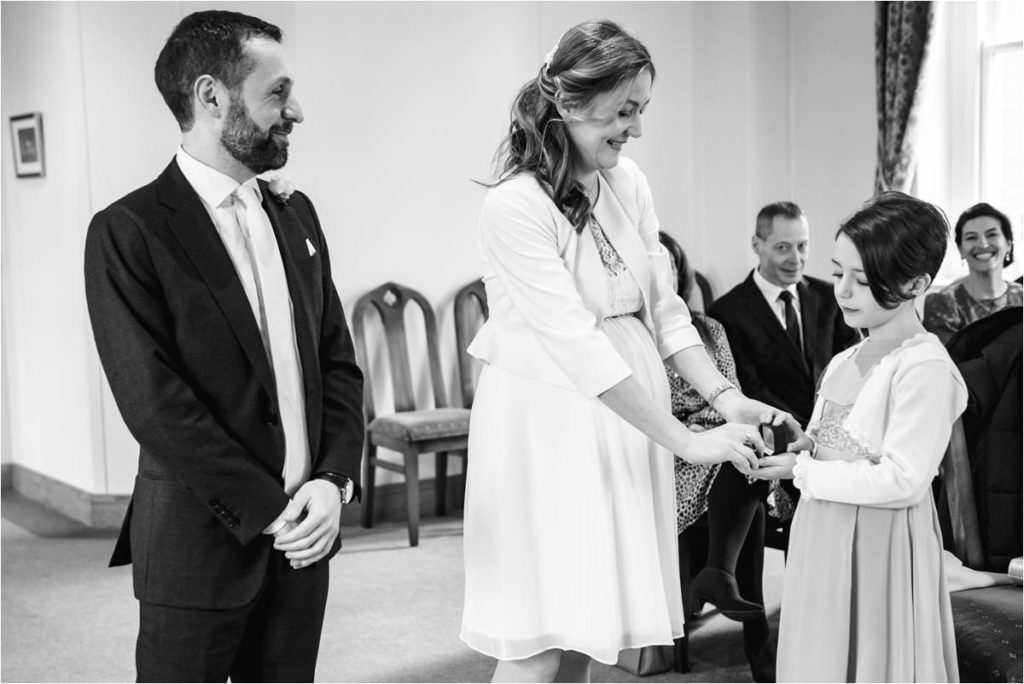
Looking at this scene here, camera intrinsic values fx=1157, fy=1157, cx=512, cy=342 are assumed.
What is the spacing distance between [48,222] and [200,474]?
4.42 metres

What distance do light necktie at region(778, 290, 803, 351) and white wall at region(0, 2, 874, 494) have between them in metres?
1.97

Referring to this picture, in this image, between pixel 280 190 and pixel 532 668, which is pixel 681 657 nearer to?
pixel 532 668

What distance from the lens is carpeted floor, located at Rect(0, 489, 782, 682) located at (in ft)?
11.7

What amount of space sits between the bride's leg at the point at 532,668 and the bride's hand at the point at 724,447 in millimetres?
455

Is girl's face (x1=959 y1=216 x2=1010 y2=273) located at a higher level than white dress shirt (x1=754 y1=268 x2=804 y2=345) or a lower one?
higher

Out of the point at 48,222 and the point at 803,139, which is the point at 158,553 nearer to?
the point at 48,222

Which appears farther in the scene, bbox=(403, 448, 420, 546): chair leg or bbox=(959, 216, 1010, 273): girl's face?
bbox=(403, 448, 420, 546): chair leg

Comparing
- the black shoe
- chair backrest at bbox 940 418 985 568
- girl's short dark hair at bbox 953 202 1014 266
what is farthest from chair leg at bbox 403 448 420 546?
chair backrest at bbox 940 418 985 568

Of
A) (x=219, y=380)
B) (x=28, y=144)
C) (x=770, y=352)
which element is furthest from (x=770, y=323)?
(x=28, y=144)

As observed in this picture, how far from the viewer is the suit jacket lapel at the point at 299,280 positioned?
1.83 meters

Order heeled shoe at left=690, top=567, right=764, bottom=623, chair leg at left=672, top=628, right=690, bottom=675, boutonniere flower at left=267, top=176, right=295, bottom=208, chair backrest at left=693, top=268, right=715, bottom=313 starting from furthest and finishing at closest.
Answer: chair backrest at left=693, top=268, right=715, bottom=313 < chair leg at left=672, top=628, right=690, bottom=675 < heeled shoe at left=690, top=567, right=764, bottom=623 < boutonniere flower at left=267, top=176, right=295, bottom=208

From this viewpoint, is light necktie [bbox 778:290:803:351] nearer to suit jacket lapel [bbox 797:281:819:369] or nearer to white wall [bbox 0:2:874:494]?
suit jacket lapel [bbox 797:281:819:369]

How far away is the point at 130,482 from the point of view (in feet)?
17.8

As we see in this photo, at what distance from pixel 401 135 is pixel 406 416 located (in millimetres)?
1409
